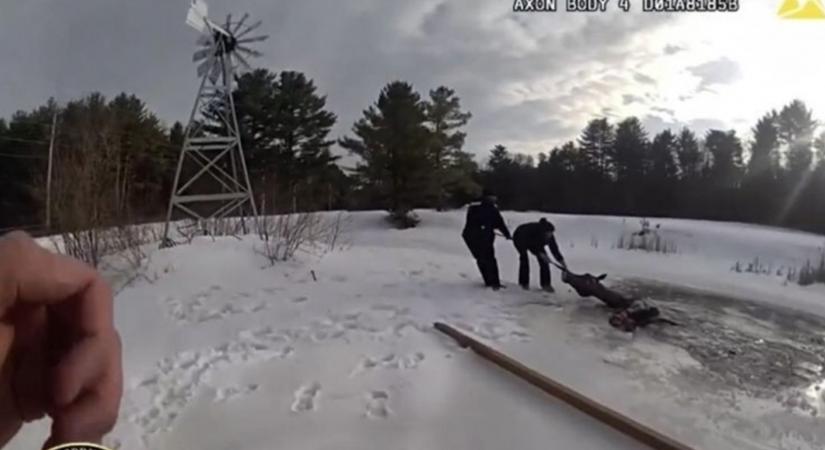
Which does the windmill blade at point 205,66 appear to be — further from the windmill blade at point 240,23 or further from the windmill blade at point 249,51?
the windmill blade at point 240,23

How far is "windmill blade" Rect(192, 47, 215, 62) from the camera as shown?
1875 millimetres

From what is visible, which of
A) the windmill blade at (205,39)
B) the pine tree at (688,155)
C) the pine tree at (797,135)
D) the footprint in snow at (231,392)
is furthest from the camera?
the windmill blade at (205,39)

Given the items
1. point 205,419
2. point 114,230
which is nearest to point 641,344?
point 205,419

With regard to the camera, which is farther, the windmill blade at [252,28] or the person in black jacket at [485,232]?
the person in black jacket at [485,232]

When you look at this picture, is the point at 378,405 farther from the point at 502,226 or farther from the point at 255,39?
the point at 255,39

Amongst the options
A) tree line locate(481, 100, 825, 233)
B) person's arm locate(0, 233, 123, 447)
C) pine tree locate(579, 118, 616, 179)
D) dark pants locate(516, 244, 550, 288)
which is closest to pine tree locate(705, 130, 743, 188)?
tree line locate(481, 100, 825, 233)

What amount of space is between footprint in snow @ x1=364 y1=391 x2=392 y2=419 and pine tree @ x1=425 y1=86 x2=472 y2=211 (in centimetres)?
112

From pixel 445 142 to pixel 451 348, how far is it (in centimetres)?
101

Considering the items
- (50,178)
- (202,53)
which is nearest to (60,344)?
(50,178)

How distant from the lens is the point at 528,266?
229 cm

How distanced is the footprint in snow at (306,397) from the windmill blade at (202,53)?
1.37 meters

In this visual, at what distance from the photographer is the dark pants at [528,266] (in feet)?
7.23

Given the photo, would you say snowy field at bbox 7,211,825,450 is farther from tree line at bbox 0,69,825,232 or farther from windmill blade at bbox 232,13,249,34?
windmill blade at bbox 232,13,249,34

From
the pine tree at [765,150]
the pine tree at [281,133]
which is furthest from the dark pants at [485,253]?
the pine tree at [765,150]
